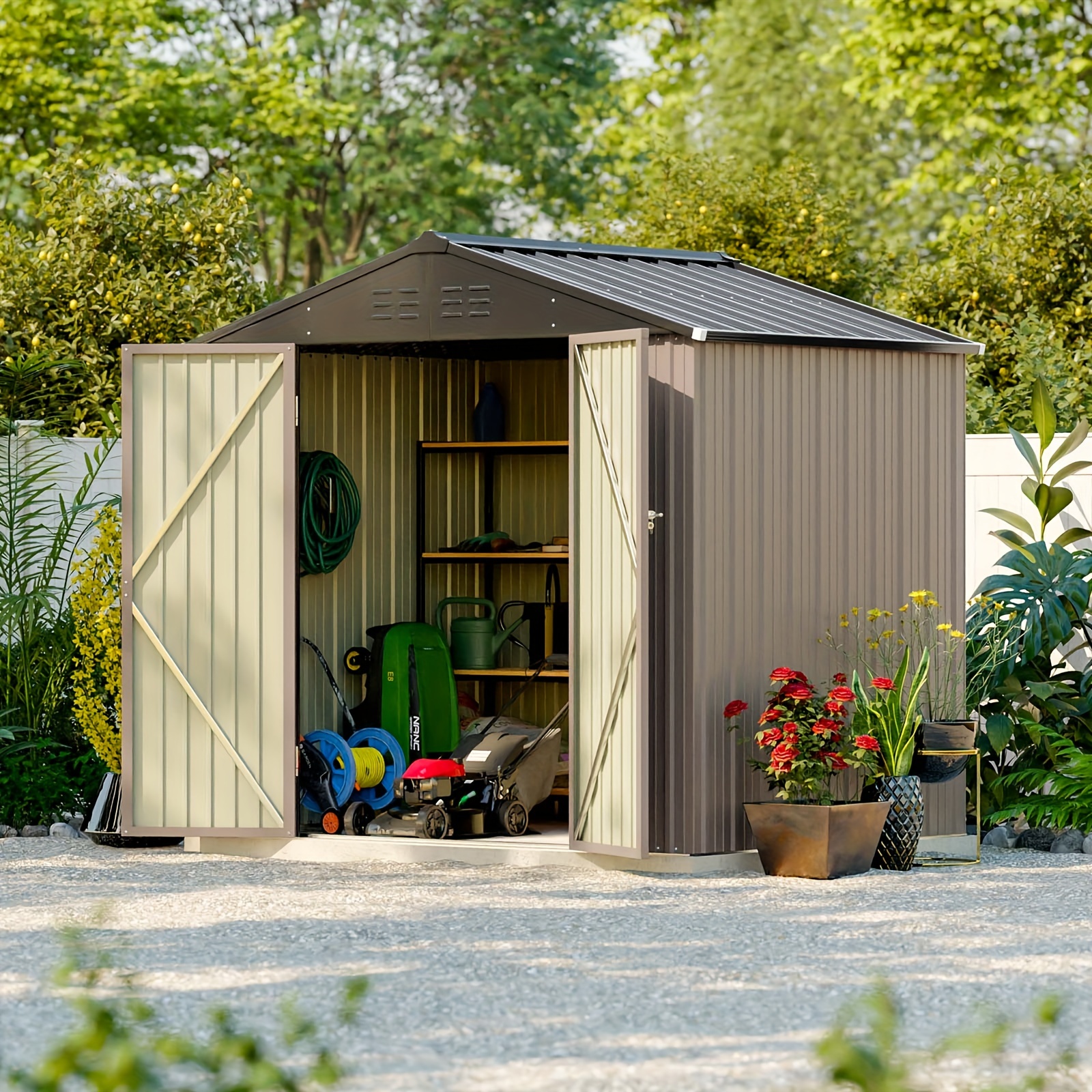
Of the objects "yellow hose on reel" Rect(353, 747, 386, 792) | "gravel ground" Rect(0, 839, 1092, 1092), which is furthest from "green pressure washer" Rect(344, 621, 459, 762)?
"gravel ground" Rect(0, 839, 1092, 1092)

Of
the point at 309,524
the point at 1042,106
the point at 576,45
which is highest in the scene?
the point at 576,45

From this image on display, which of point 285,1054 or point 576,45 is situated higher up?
point 576,45

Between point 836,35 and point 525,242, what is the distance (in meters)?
17.8

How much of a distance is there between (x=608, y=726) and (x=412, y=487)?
221 centimetres

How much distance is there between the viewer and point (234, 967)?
5.46 metres

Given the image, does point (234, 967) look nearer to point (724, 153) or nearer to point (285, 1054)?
point (285, 1054)

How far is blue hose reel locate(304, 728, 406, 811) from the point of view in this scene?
801 centimetres

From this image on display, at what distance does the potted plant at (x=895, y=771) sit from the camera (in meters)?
7.29

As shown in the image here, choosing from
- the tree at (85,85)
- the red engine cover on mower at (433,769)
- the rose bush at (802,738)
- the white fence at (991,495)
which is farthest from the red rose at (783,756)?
the tree at (85,85)

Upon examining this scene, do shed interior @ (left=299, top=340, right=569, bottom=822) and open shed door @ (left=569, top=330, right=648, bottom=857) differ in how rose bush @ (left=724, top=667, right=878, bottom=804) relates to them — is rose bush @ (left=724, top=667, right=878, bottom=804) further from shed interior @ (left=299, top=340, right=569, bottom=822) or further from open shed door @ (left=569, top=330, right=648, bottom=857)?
→ shed interior @ (left=299, top=340, right=569, bottom=822)

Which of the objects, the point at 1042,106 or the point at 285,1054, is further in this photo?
the point at 1042,106

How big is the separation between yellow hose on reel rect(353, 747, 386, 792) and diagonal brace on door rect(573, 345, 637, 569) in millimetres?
1686

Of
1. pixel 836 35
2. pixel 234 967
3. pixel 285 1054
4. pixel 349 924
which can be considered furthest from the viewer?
pixel 836 35

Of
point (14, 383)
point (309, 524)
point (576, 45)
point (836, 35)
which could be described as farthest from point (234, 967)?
point (836, 35)
